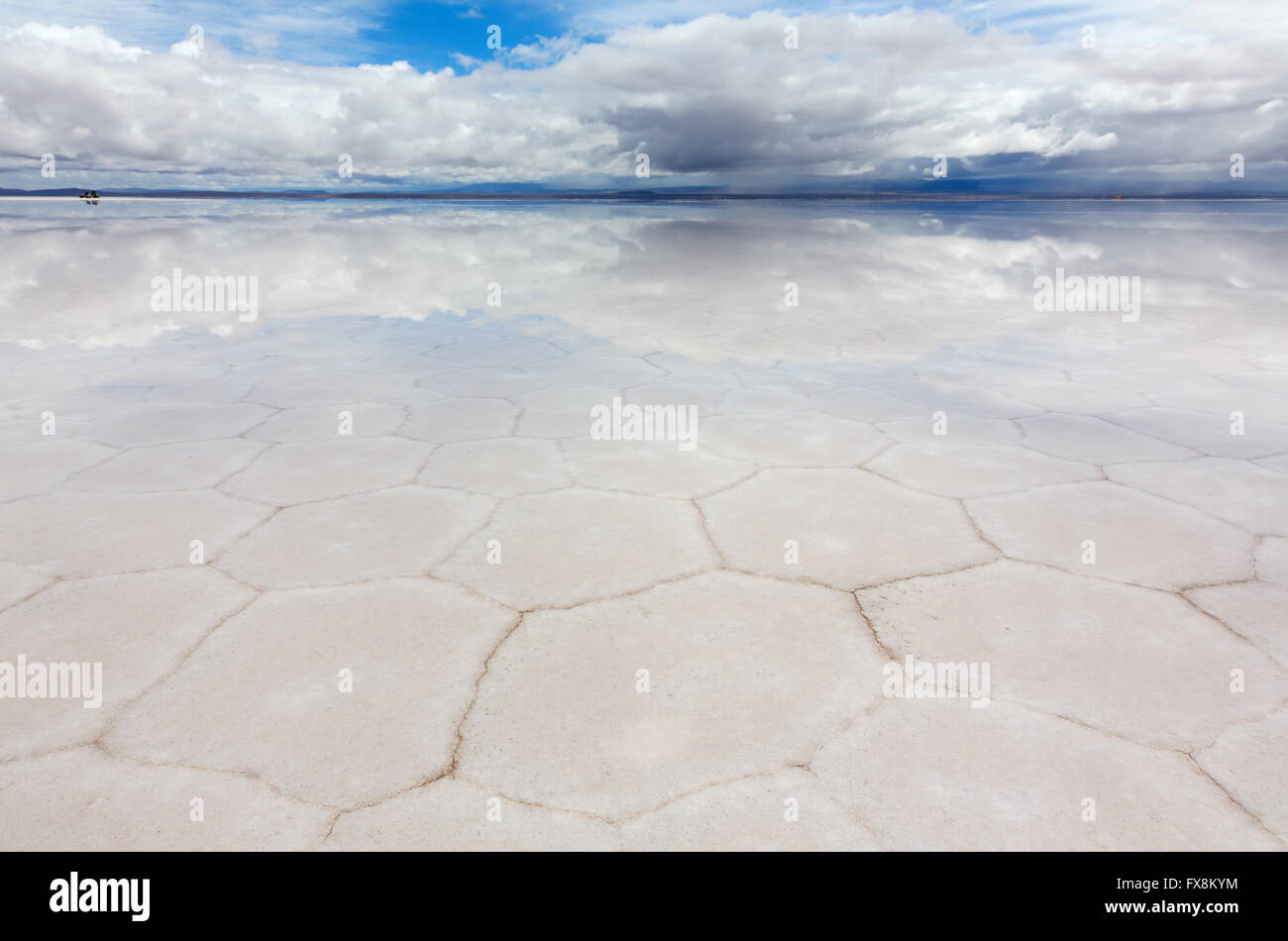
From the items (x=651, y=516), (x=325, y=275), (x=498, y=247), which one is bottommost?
(x=651, y=516)

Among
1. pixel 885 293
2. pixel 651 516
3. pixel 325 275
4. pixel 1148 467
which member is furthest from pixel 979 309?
pixel 325 275

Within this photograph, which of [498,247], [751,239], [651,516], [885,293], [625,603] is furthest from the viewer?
[751,239]

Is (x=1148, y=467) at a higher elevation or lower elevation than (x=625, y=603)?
higher

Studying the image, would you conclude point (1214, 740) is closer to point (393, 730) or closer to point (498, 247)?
point (393, 730)

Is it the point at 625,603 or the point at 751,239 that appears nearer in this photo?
the point at 625,603
